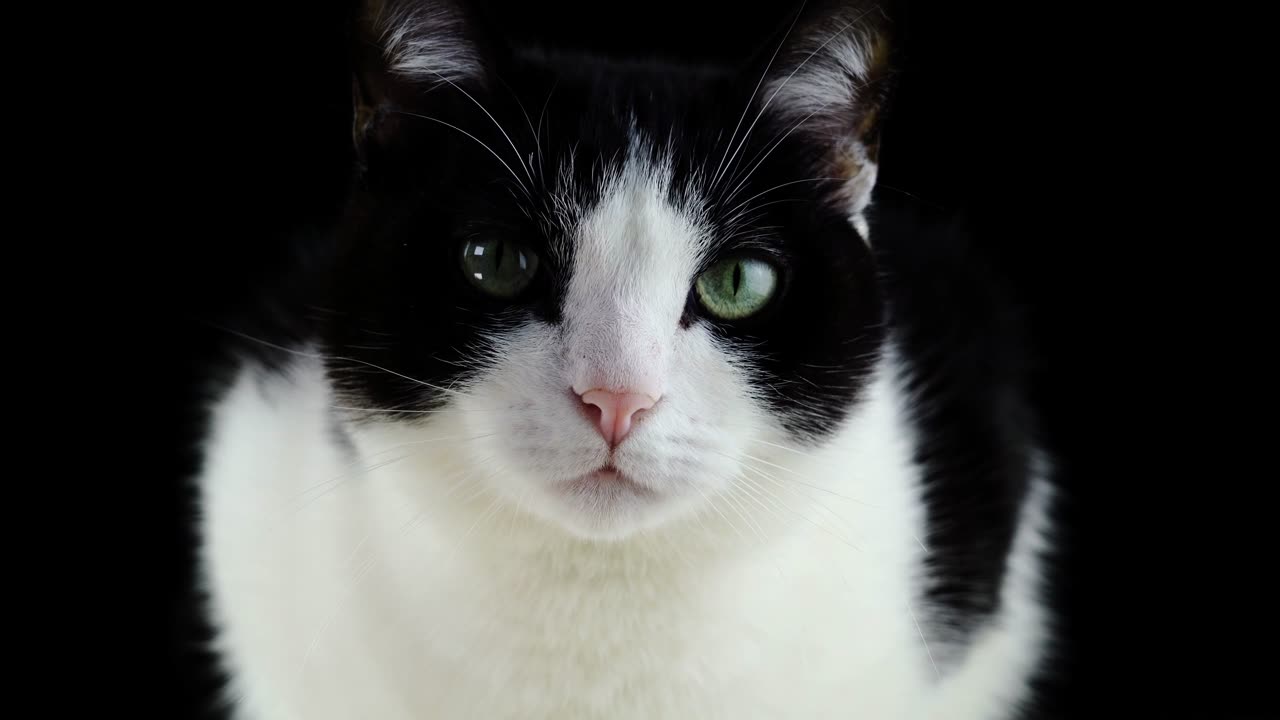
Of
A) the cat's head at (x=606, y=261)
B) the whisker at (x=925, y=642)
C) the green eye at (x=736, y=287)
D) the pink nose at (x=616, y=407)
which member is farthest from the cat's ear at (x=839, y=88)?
the whisker at (x=925, y=642)

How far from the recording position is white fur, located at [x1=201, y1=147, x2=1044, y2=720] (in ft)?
4.37

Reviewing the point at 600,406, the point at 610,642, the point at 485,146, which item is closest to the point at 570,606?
the point at 610,642

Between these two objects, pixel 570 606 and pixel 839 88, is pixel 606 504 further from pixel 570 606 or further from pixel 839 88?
pixel 839 88

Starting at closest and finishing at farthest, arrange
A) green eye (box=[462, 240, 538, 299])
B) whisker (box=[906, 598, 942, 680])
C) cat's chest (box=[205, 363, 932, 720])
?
green eye (box=[462, 240, 538, 299]) → cat's chest (box=[205, 363, 932, 720]) → whisker (box=[906, 598, 942, 680])

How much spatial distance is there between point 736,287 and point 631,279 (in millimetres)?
140

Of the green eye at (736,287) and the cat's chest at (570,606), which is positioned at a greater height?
the green eye at (736,287)

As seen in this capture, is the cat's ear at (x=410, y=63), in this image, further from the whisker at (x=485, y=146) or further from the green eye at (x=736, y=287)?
the green eye at (x=736, y=287)

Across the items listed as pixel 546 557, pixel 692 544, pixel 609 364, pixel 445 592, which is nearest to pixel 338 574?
pixel 445 592

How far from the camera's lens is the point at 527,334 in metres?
1.36

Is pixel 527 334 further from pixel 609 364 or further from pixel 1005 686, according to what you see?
pixel 1005 686

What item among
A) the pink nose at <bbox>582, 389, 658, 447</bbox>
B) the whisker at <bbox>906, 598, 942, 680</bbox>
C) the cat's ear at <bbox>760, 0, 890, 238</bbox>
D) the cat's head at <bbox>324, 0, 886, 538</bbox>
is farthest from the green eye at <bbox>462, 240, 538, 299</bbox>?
the whisker at <bbox>906, 598, 942, 680</bbox>

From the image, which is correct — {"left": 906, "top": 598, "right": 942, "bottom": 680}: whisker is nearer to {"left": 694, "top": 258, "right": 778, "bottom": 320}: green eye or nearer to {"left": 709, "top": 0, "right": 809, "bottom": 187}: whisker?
{"left": 694, "top": 258, "right": 778, "bottom": 320}: green eye

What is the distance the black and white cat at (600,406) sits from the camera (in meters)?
1.35

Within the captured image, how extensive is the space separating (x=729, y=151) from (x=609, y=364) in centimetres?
32
